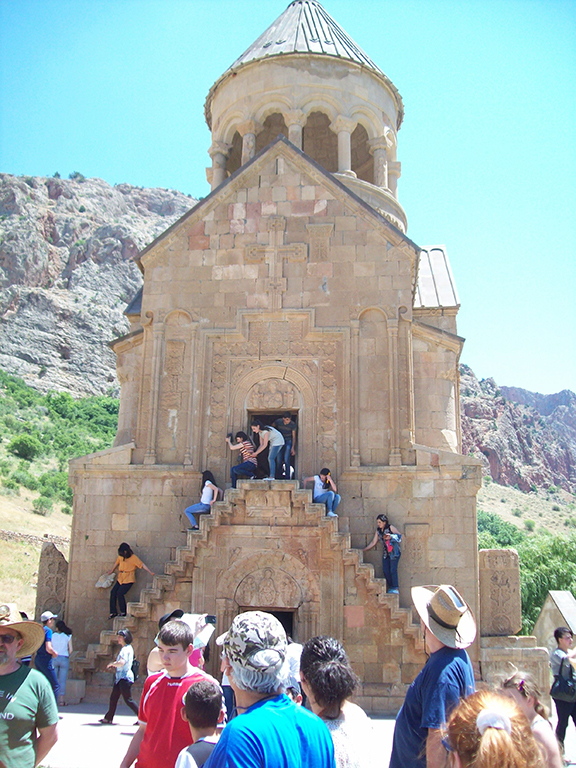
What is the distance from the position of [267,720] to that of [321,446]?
1067cm

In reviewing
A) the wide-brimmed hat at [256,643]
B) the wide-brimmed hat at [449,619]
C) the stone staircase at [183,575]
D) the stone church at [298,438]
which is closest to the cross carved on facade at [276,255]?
the stone church at [298,438]

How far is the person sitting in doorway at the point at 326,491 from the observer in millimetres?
12625

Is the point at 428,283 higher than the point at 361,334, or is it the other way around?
the point at 428,283

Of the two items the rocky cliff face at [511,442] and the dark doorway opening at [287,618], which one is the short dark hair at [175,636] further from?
the rocky cliff face at [511,442]

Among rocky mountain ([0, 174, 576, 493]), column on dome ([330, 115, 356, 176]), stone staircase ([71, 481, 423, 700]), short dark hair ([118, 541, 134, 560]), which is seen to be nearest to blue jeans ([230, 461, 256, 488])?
stone staircase ([71, 481, 423, 700])

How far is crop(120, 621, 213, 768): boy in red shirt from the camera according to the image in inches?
180

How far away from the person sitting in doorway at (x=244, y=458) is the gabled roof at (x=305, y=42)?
11.7 metres

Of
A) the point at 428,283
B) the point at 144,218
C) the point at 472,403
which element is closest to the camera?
the point at 428,283

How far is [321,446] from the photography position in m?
13.7

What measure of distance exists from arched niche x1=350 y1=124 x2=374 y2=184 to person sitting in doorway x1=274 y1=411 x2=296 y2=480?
1035cm

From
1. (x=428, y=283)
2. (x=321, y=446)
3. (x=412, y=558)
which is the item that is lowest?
(x=412, y=558)

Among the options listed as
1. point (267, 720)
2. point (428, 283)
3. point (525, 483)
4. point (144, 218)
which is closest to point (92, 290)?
point (144, 218)

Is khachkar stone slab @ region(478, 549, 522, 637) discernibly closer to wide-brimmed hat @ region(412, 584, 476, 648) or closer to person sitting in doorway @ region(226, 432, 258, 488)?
person sitting in doorway @ region(226, 432, 258, 488)

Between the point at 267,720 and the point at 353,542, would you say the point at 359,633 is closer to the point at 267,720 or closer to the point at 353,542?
the point at 353,542
